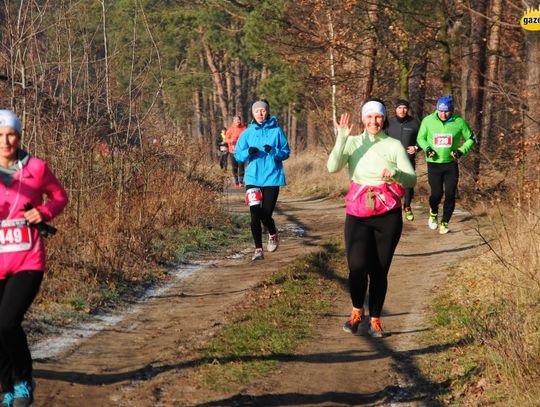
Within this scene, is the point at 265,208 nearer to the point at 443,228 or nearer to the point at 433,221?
the point at 443,228

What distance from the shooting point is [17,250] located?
17.1 feet

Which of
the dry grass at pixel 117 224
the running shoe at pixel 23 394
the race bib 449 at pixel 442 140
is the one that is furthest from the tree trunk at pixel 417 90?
the running shoe at pixel 23 394

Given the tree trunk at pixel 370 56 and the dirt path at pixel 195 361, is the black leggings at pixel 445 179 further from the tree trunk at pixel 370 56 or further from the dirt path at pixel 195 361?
the tree trunk at pixel 370 56

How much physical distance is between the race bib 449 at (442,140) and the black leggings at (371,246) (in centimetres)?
577

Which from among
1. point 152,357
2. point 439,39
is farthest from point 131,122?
point 439,39

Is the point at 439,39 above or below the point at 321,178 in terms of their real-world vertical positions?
above

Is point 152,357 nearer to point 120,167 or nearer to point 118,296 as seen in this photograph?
point 118,296

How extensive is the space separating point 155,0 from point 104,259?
41154 mm

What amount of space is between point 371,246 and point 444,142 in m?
5.90

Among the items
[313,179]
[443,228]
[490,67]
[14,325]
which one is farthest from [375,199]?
[490,67]

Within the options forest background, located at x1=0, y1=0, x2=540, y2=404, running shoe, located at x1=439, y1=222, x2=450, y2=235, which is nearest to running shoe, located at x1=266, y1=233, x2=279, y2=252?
forest background, located at x1=0, y1=0, x2=540, y2=404

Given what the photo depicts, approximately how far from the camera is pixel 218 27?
45812mm

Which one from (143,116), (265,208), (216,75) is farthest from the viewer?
(216,75)

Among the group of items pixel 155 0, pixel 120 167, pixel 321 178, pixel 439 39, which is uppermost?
pixel 155 0
